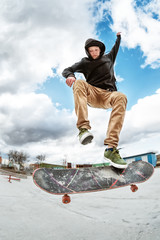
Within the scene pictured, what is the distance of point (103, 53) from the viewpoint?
3.21 m

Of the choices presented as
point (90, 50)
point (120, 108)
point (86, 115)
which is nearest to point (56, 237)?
point (86, 115)

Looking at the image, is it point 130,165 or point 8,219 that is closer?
point 130,165

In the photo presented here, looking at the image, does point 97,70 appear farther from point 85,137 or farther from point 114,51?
point 85,137

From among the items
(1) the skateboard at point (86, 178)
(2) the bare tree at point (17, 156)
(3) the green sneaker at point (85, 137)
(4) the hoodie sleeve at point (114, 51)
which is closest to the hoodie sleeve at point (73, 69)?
(4) the hoodie sleeve at point (114, 51)

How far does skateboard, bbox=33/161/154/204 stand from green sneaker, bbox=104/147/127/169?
0.58ft

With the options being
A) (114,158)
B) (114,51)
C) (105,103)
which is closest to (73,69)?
(105,103)

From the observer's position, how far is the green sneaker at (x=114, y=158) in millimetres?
2635

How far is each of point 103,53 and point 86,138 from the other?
1.84 m

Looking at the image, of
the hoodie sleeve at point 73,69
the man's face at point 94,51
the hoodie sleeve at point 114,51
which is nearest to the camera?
the hoodie sleeve at point 73,69

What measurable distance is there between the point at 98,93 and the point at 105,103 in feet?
0.78

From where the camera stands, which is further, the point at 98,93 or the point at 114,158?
the point at 98,93

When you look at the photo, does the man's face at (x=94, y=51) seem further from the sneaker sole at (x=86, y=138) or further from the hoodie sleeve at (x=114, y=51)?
the sneaker sole at (x=86, y=138)

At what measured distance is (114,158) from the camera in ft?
8.75

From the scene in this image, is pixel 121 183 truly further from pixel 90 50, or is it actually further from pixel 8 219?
pixel 8 219
